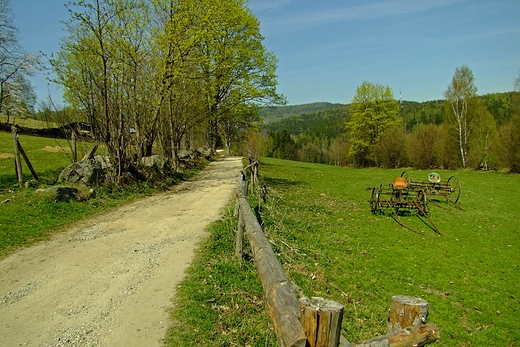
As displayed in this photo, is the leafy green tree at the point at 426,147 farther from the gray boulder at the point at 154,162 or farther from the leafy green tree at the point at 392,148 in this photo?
the gray boulder at the point at 154,162

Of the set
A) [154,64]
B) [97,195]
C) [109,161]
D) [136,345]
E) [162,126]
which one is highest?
[154,64]

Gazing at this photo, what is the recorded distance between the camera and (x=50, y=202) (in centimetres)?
995

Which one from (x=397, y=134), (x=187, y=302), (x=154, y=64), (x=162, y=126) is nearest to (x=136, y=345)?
(x=187, y=302)

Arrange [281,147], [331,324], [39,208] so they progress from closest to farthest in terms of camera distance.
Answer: [331,324], [39,208], [281,147]

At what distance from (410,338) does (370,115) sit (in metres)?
51.3

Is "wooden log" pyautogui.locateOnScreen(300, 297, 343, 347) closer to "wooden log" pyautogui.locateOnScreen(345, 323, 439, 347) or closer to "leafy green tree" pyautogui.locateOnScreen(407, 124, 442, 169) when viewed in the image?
"wooden log" pyautogui.locateOnScreen(345, 323, 439, 347)

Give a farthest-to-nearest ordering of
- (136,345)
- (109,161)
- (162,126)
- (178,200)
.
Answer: (162,126) < (109,161) < (178,200) < (136,345)

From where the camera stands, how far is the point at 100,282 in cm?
571

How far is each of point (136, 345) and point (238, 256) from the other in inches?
114

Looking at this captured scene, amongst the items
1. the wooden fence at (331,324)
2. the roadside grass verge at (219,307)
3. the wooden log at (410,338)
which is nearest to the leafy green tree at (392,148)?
the roadside grass verge at (219,307)

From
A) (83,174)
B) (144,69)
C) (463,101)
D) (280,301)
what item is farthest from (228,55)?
(463,101)

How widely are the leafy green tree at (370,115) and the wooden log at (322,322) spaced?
5059 cm

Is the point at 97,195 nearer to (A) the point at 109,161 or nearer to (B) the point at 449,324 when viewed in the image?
(A) the point at 109,161

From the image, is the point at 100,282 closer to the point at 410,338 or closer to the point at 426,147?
the point at 410,338
